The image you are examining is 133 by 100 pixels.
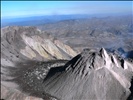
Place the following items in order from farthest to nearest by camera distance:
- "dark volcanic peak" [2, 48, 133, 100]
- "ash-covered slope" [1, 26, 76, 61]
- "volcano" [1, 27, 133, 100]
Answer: "ash-covered slope" [1, 26, 76, 61]
"dark volcanic peak" [2, 48, 133, 100]
"volcano" [1, 27, 133, 100]

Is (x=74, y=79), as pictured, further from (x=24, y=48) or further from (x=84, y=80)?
(x=24, y=48)

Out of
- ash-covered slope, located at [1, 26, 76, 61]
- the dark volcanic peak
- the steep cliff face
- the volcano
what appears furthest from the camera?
ash-covered slope, located at [1, 26, 76, 61]

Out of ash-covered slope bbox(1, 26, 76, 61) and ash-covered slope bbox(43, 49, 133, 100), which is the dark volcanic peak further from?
ash-covered slope bbox(1, 26, 76, 61)

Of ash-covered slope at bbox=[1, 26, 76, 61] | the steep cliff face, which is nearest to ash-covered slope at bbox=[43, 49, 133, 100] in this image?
the steep cliff face

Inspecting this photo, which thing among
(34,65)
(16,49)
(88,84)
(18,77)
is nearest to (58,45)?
(16,49)

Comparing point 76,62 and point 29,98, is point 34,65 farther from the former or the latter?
point 29,98

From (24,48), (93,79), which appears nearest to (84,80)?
Result: (93,79)
